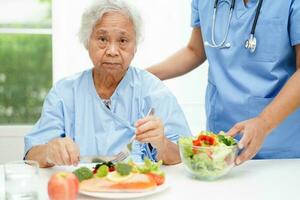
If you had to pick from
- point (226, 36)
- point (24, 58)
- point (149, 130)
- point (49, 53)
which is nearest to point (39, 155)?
point (149, 130)

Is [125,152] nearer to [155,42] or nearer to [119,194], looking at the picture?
[119,194]

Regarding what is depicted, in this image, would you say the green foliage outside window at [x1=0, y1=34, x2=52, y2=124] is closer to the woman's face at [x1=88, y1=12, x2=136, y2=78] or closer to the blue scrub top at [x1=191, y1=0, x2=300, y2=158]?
the woman's face at [x1=88, y1=12, x2=136, y2=78]

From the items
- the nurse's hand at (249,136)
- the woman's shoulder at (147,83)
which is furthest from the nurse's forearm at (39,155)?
the nurse's hand at (249,136)

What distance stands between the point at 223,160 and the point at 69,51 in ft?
5.87

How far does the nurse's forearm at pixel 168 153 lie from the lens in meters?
1.68

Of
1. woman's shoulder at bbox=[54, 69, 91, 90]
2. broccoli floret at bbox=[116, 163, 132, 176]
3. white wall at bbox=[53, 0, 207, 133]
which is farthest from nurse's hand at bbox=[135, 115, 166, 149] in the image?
white wall at bbox=[53, 0, 207, 133]

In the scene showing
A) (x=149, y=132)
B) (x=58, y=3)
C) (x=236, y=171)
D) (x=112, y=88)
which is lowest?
(x=236, y=171)

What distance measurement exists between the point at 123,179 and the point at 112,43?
635 millimetres

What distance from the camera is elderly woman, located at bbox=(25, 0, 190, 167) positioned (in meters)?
1.80

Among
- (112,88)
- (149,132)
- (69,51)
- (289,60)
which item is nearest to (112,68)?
(112,88)

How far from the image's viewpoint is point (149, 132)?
1.57 metres

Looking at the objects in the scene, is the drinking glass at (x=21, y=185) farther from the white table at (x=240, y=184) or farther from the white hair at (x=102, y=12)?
the white hair at (x=102, y=12)

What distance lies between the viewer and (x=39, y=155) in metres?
1.65

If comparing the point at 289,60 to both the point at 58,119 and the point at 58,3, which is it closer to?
the point at 58,119
